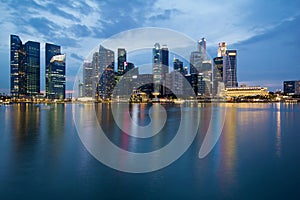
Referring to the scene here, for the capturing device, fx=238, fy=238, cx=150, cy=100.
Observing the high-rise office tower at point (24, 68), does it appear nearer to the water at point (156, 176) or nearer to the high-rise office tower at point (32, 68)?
the high-rise office tower at point (32, 68)

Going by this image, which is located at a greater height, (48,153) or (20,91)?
(20,91)

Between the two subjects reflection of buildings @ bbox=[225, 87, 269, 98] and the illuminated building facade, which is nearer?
reflection of buildings @ bbox=[225, 87, 269, 98]

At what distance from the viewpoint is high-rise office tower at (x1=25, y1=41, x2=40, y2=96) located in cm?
15038

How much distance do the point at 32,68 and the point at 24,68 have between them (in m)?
7.77

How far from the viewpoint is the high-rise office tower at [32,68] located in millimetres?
150375

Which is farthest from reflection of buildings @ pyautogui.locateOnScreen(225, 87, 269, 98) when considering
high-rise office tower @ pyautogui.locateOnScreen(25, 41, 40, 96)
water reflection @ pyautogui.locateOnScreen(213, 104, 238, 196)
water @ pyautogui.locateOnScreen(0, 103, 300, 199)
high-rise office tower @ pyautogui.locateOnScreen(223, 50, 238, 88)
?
water @ pyautogui.locateOnScreen(0, 103, 300, 199)

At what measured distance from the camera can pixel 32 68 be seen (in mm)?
152750

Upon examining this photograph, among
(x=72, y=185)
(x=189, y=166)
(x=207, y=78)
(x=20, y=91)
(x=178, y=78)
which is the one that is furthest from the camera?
(x=207, y=78)

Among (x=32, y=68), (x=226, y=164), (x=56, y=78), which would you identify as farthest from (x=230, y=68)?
(x=226, y=164)

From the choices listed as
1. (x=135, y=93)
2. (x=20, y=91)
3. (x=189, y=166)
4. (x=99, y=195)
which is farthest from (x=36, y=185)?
(x=20, y=91)

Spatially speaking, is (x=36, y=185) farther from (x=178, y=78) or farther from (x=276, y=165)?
(x=178, y=78)

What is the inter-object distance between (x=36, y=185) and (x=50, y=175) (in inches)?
29.3

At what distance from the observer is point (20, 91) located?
142375mm

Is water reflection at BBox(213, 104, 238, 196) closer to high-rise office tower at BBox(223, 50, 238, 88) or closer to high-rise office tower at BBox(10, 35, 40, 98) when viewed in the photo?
high-rise office tower at BBox(10, 35, 40, 98)
